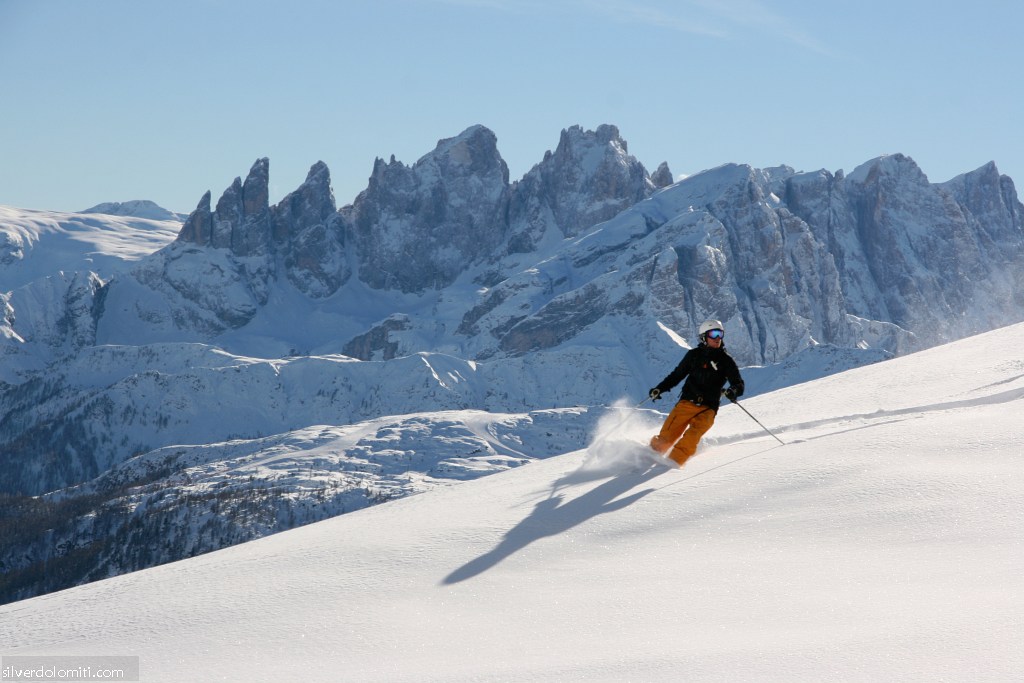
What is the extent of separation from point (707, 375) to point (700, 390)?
27 centimetres

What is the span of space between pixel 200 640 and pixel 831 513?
6.78 meters

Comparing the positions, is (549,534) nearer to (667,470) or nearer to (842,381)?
(667,470)

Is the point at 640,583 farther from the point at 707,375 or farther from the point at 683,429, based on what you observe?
the point at 707,375

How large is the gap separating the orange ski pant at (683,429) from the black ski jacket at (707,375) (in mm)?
156

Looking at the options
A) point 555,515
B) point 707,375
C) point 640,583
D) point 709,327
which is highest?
point 709,327

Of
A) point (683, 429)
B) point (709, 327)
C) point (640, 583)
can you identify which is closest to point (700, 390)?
point (683, 429)

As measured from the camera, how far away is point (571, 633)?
9.86 m

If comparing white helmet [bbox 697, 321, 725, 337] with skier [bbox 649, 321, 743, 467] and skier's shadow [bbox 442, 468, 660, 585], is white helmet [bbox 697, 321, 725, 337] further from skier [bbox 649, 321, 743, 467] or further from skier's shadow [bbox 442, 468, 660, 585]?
skier's shadow [bbox 442, 468, 660, 585]

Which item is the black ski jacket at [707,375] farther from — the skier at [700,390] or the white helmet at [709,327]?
the white helmet at [709,327]

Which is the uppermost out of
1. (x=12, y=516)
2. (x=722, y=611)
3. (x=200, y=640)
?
(x=722, y=611)

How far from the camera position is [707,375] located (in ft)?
56.4

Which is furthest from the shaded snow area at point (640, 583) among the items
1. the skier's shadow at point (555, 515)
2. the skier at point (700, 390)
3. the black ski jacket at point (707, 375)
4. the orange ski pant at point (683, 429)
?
the black ski jacket at point (707, 375)

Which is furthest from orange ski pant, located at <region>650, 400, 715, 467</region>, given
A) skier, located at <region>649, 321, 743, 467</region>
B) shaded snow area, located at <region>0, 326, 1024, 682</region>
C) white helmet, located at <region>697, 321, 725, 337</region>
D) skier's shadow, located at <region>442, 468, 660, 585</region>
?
white helmet, located at <region>697, 321, 725, 337</region>

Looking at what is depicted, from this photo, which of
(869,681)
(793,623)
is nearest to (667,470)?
(793,623)
